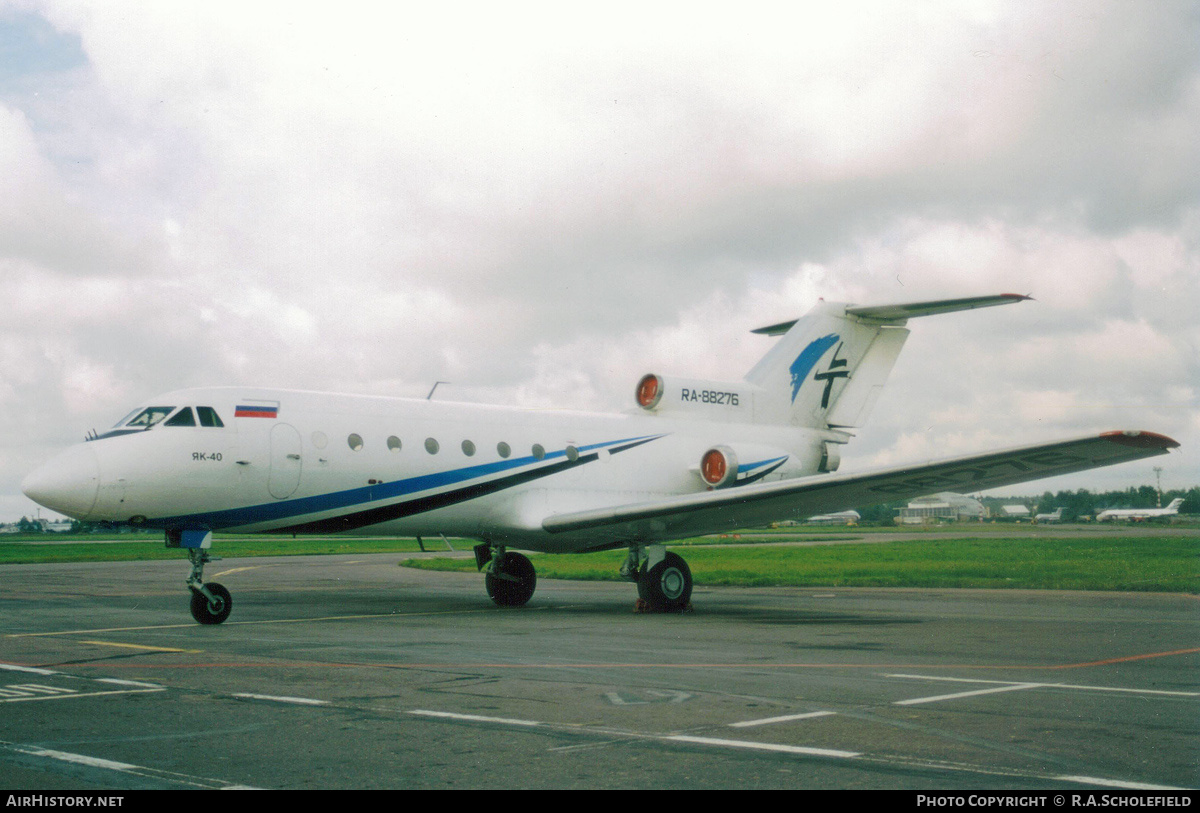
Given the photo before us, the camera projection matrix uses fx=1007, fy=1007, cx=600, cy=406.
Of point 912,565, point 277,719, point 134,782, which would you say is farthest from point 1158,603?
point 134,782

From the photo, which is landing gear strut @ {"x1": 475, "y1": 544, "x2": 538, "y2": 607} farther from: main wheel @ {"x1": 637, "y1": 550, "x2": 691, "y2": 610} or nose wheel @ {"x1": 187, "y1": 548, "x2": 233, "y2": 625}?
nose wheel @ {"x1": 187, "y1": 548, "x2": 233, "y2": 625}

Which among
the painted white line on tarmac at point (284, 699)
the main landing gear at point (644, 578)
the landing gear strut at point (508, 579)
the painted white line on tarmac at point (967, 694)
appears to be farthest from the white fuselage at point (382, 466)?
the painted white line on tarmac at point (967, 694)

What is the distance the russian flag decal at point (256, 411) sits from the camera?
15.4 m

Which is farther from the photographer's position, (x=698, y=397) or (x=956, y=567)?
(x=956, y=567)

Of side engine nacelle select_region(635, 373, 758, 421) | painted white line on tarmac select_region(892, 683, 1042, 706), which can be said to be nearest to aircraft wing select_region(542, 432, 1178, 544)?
side engine nacelle select_region(635, 373, 758, 421)

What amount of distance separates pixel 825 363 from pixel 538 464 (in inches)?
275

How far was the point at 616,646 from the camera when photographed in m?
11.7

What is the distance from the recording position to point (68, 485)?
1363 centimetres

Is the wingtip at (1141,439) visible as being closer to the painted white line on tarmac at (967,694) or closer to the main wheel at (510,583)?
the painted white line on tarmac at (967,694)

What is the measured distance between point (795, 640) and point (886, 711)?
5.25m

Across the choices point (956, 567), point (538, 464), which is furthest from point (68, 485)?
point (956, 567)

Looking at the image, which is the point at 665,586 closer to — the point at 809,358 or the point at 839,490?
the point at 839,490

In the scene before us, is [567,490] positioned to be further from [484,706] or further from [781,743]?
[781,743]

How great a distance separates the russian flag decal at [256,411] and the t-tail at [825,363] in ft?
32.7
